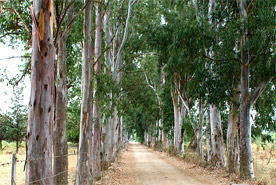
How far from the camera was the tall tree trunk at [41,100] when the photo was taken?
4.53m

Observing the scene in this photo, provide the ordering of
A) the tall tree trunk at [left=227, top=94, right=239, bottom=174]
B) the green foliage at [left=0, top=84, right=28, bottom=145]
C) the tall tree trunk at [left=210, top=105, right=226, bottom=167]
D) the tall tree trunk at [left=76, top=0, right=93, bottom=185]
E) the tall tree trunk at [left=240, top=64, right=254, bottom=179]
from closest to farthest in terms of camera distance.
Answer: the tall tree trunk at [left=76, top=0, right=93, bottom=185] < the tall tree trunk at [left=240, top=64, right=254, bottom=179] < the tall tree trunk at [left=227, top=94, right=239, bottom=174] < the tall tree trunk at [left=210, top=105, right=226, bottom=167] < the green foliage at [left=0, top=84, right=28, bottom=145]

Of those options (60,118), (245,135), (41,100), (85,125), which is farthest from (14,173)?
(245,135)

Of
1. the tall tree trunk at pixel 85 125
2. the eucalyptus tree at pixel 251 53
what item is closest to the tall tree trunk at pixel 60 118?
the tall tree trunk at pixel 85 125

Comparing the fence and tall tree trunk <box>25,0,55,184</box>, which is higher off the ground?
tall tree trunk <box>25,0,55,184</box>

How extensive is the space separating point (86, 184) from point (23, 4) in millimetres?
6692

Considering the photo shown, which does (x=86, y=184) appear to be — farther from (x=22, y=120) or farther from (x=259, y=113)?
(x=22, y=120)

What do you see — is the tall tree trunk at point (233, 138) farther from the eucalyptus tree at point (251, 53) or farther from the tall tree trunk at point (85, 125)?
the tall tree trunk at point (85, 125)

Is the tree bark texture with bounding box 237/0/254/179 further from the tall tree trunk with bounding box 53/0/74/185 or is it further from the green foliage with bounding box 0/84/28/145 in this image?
the green foliage with bounding box 0/84/28/145

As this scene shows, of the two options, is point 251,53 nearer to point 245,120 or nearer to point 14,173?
point 245,120

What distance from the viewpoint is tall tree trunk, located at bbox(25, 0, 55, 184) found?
4.53 meters

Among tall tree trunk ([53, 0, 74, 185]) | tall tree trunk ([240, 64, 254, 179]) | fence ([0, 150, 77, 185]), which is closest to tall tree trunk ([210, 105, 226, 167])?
tall tree trunk ([240, 64, 254, 179])

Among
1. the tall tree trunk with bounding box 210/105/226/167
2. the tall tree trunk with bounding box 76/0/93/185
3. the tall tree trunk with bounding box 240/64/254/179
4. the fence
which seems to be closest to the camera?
the fence

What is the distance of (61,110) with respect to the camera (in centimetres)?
959

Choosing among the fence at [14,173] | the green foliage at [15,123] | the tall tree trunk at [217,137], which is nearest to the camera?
the fence at [14,173]
